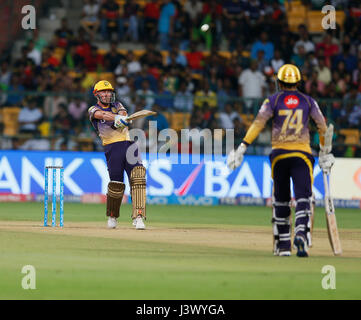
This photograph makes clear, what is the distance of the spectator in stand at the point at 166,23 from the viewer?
1096 inches

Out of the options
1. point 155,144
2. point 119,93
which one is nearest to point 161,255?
point 155,144

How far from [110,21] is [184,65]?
287cm

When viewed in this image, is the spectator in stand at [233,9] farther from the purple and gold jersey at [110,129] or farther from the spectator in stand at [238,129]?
the purple and gold jersey at [110,129]

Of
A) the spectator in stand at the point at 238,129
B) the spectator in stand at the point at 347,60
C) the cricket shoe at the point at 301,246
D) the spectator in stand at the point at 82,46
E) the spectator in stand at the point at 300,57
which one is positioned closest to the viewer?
the cricket shoe at the point at 301,246

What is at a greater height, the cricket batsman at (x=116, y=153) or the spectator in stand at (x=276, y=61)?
the spectator in stand at (x=276, y=61)

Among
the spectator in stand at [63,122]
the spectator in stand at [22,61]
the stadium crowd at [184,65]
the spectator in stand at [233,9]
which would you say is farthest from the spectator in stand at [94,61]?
the spectator in stand at [233,9]

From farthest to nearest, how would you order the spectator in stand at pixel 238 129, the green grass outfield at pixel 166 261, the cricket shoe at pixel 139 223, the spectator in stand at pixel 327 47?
the spectator in stand at pixel 327 47
the spectator in stand at pixel 238 129
the cricket shoe at pixel 139 223
the green grass outfield at pixel 166 261

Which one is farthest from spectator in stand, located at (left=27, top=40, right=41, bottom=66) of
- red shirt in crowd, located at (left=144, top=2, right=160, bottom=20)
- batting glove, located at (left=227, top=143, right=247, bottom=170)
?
batting glove, located at (left=227, top=143, right=247, bottom=170)

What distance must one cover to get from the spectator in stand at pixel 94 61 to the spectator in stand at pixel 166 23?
73.2 inches

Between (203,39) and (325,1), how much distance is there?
12.9ft

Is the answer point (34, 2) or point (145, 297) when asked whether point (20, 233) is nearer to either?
point (145, 297)

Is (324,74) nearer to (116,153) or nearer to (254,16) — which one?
(254,16)

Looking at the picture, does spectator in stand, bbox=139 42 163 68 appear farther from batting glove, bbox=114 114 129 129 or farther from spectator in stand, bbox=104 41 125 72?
batting glove, bbox=114 114 129 129

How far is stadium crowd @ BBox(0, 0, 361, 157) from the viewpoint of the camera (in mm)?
23953
